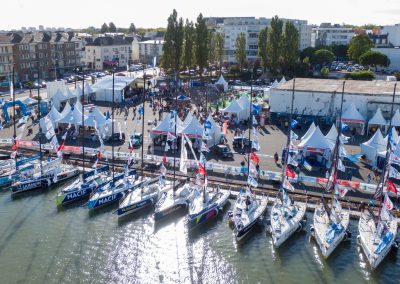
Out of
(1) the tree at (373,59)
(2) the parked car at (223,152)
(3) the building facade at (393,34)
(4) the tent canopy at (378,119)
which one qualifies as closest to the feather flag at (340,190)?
(2) the parked car at (223,152)

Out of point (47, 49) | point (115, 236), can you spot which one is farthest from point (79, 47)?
point (115, 236)

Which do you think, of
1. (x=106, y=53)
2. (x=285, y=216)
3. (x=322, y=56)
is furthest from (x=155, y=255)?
(x=106, y=53)

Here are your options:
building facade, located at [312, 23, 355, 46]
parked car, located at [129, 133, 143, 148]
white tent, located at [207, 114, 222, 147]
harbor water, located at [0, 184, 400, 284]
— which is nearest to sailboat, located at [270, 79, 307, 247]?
harbor water, located at [0, 184, 400, 284]

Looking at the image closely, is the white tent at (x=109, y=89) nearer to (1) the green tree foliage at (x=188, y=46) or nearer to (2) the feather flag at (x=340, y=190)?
(1) the green tree foliage at (x=188, y=46)

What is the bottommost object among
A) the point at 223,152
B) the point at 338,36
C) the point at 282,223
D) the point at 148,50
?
the point at 282,223

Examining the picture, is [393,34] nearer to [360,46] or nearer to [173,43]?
[360,46]

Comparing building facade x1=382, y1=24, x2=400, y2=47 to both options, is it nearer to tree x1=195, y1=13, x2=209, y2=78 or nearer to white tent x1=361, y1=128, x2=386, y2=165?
tree x1=195, y1=13, x2=209, y2=78
